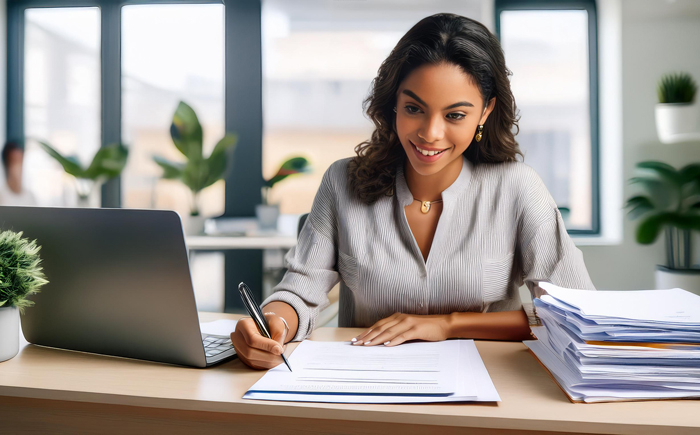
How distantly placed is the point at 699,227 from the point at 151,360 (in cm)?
325

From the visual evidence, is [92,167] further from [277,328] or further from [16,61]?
[277,328]

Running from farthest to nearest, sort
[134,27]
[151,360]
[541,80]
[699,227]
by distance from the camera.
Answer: [134,27] < [541,80] < [699,227] < [151,360]

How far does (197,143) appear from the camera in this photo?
328 centimetres

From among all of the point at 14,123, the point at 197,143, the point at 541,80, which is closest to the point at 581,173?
the point at 541,80

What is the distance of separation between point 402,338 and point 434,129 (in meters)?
0.44

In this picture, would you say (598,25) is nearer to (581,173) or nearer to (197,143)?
A: (581,173)

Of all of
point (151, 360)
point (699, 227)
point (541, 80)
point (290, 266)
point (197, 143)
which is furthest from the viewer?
point (541, 80)

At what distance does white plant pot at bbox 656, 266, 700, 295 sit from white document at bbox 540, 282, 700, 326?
2.56 metres

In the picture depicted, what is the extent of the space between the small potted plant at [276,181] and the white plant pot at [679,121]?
2.23 meters

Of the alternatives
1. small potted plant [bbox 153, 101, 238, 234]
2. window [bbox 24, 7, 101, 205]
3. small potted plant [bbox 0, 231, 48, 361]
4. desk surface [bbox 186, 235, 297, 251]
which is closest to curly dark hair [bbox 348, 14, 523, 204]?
small potted plant [bbox 0, 231, 48, 361]

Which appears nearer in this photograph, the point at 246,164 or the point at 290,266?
the point at 290,266

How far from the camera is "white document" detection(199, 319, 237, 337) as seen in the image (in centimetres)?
103

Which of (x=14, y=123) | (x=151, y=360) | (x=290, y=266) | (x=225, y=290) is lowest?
(x=225, y=290)

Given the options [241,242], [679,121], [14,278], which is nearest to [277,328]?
[14,278]
